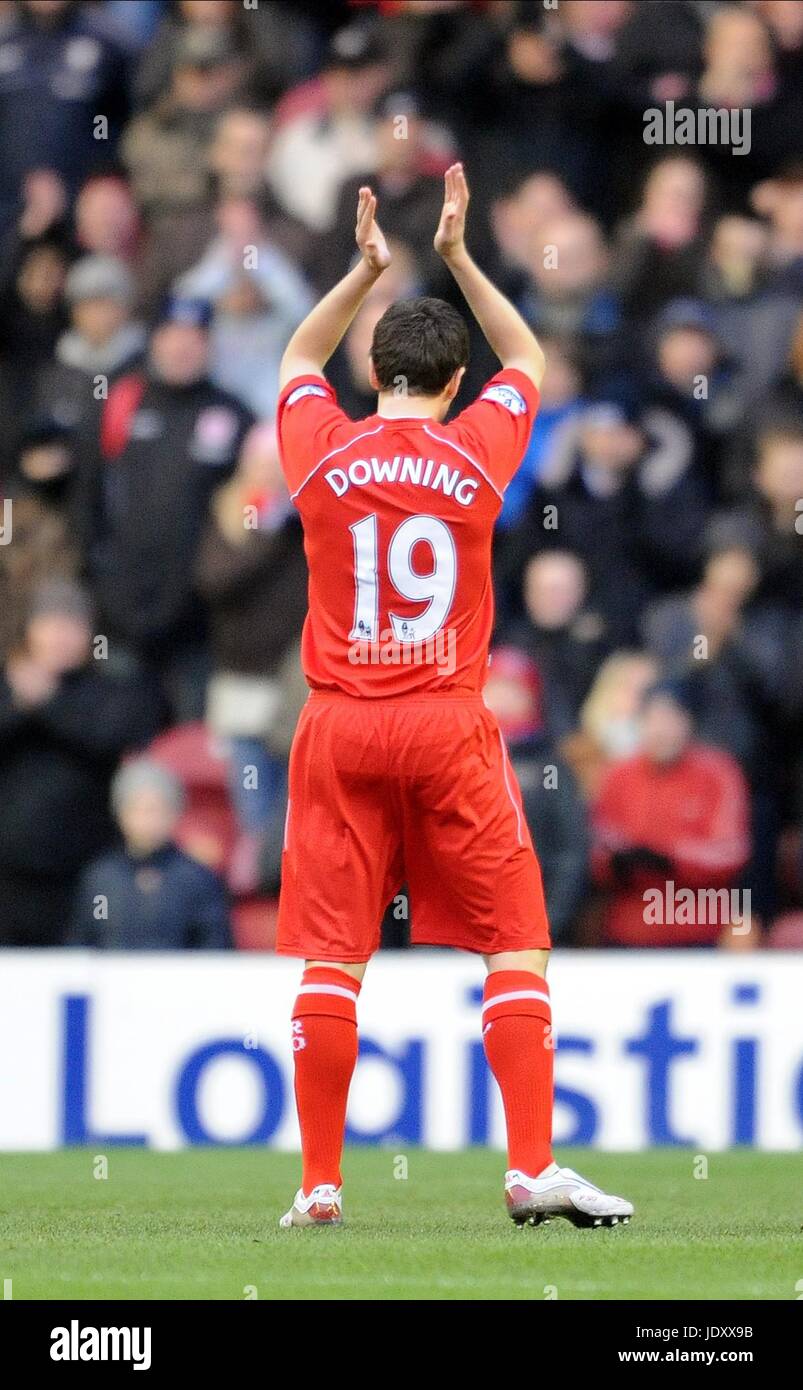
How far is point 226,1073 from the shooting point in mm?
9109

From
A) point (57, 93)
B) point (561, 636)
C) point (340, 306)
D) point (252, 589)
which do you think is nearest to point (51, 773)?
point (252, 589)

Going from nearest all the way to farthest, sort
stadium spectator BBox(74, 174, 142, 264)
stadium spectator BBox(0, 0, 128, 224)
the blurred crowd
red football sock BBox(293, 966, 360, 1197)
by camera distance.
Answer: red football sock BBox(293, 966, 360, 1197)
the blurred crowd
stadium spectator BBox(74, 174, 142, 264)
stadium spectator BBox(0, 0, 128, 224)

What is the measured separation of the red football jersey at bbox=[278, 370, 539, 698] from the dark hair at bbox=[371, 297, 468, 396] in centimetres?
10

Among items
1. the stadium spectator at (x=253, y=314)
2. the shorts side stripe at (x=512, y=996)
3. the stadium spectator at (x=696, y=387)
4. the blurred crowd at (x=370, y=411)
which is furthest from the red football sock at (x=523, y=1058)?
the stadium spectator at (x=253, y=314)

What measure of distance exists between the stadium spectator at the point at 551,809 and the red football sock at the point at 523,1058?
3808 mm

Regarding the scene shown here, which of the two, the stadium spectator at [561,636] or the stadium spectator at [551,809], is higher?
the stadium spectator at [561,636]

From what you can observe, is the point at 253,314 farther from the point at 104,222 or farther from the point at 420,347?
the point at 420,347

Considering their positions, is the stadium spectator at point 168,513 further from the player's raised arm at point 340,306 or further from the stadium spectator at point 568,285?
the player's raised arm at point 340,306

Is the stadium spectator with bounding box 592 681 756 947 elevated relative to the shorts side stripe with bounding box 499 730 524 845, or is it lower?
elevated

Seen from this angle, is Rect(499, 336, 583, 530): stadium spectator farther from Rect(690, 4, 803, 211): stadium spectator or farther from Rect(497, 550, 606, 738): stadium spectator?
Rect(690, 4, 803, 211): stadium spectator

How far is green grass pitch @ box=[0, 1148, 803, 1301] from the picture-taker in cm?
485

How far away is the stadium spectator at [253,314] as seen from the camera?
1094 centimetres

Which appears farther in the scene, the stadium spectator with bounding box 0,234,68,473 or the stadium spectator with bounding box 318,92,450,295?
the stadium spectator with bounding box 0,234,68,473

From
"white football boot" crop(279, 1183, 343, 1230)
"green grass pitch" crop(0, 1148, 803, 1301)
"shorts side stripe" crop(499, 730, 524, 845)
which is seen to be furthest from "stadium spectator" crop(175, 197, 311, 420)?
"white football boot" crop(279, 1183, 343, 1230)
